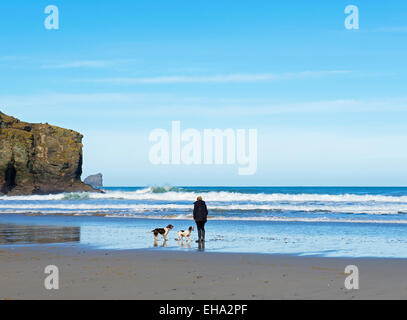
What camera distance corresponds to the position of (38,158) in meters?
91.4

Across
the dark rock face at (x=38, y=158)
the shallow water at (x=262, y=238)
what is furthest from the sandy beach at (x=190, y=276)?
the dark rock face at (x=38, y=158)

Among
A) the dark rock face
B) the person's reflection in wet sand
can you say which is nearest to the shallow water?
the person's reflection in wet sand

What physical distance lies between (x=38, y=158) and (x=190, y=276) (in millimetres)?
85600

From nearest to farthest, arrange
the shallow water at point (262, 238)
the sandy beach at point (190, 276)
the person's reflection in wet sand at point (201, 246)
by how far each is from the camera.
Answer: the sandy beach at point (190, 276) < the shallow water at point (262, 238) < the person's reflection in wet sand at point (201, 246)

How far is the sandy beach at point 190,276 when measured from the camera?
29.4ft

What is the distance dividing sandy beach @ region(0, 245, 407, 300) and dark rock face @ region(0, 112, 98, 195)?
72.8 meters

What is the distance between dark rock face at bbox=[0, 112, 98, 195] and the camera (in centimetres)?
8481

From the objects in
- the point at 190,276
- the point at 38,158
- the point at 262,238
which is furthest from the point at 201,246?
the point at 38,158

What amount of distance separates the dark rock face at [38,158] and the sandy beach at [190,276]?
72.8 meters

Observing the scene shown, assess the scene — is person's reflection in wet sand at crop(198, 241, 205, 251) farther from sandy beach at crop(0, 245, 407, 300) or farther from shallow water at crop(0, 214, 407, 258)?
sandy beach at crop(0, 245, 407, 300)

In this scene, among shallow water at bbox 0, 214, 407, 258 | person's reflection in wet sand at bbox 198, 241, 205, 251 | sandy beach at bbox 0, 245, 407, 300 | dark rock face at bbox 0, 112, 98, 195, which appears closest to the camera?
sandy beach at bbox 0, 245, 407, 300

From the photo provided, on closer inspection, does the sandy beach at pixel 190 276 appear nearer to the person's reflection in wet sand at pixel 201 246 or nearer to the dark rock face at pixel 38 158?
the person's reflection in wet sand at pixel 201 246
